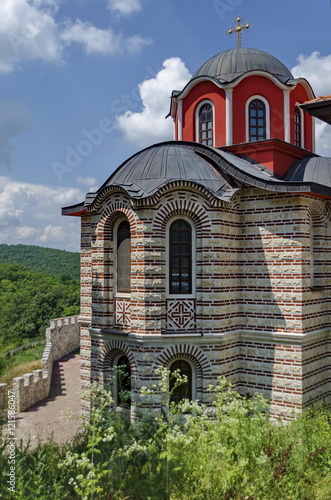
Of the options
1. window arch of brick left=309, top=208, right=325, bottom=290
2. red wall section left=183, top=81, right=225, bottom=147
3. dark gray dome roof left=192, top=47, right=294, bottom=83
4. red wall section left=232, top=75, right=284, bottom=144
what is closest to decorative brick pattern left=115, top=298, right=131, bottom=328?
window arch of brick left=309, top=208, right=325, bottom=290

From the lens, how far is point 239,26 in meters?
15.9

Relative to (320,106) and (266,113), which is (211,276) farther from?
(266,113)

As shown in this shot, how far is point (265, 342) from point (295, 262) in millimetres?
2163

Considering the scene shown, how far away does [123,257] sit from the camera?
11664 millimetres

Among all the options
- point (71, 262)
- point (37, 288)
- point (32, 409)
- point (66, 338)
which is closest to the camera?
point (32, 409)

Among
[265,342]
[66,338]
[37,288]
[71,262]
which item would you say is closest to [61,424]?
[265,342]

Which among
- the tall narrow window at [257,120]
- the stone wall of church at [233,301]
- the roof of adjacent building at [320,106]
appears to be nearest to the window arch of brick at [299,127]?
the tall narrow window at [257,120]

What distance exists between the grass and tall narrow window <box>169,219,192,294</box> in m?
13.6

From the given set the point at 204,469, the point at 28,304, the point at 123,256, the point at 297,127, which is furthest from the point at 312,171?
the point at 28,304

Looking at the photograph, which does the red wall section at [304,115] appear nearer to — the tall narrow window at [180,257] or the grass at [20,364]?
the tall narrow window at [180,257]

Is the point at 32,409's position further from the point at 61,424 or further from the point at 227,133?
the point at 227,133

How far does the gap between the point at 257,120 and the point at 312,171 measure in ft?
8.93

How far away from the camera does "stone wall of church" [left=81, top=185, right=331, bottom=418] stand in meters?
10.7

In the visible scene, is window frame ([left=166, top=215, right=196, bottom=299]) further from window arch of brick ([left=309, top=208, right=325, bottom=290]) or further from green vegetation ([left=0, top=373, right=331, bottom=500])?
green vegetation ([left=0, top=373, right=331, bottom=500])
